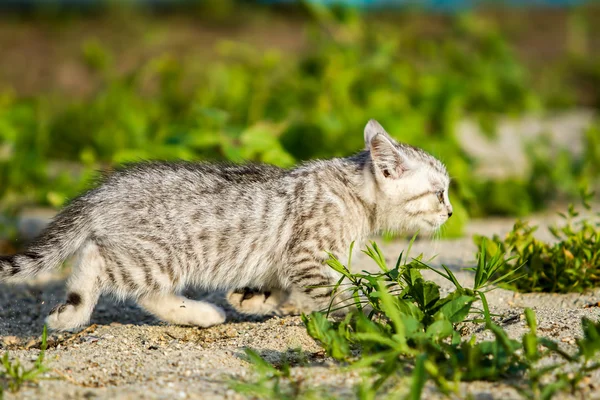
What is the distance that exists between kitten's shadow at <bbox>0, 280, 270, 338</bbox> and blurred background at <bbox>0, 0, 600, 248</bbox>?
2.55ft

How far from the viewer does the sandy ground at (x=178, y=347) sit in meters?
3.03

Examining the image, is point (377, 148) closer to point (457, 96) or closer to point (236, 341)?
point (236, 341)

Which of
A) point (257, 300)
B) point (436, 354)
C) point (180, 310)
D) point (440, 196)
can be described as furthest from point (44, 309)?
point (436, 354)

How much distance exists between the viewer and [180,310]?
4227 mm

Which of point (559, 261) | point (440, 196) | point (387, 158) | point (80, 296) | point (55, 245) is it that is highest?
point (387, 158)

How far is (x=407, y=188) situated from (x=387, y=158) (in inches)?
9.9

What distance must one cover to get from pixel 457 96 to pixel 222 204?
15.9ft

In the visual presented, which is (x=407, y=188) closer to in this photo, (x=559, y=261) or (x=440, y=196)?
(x=440, y=196)

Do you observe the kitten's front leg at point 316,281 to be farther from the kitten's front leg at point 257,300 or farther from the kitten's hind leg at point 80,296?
the kitten's hind leg at point 80,296

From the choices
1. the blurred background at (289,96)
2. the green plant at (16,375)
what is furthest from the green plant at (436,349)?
the blurred background at (289,96)

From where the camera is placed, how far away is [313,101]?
26.3 feet

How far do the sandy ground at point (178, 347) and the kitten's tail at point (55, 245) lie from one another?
1.29ft

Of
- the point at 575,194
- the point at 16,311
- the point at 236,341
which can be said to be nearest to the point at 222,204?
the point at 236,341

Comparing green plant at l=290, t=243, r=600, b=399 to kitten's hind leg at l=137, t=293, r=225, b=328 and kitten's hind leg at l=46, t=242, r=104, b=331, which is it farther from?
kitten's hind leg at l=46, t=242, r=104, b=331
